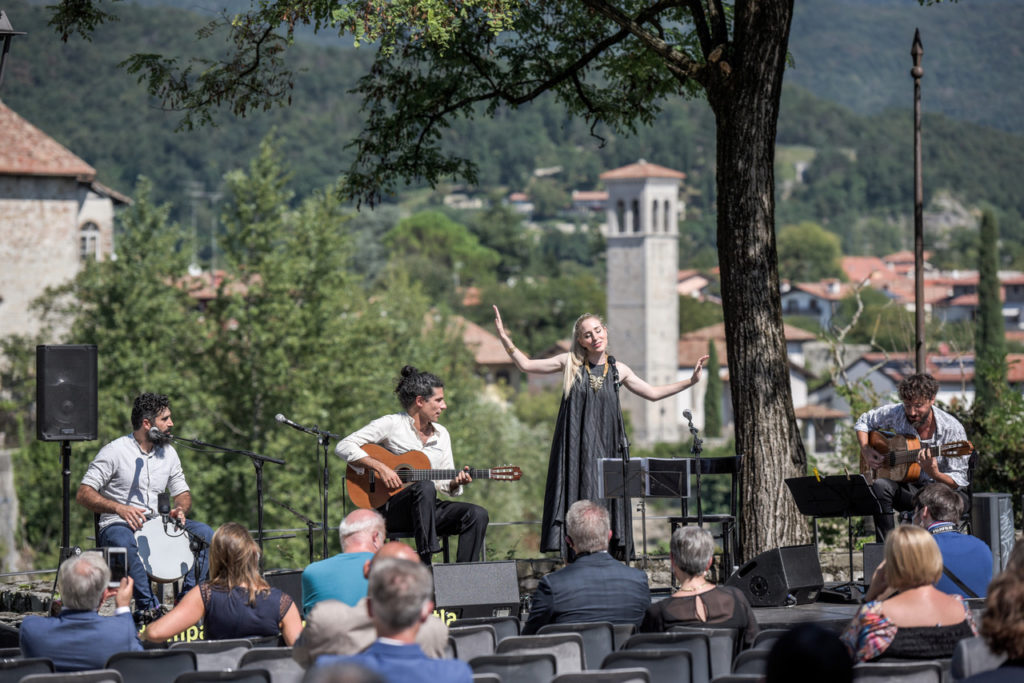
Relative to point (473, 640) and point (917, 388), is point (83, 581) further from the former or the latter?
point (917, 388)

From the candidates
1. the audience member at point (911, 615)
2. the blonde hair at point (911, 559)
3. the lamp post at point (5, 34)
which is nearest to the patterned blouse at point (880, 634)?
the audience member at point (911, 615)

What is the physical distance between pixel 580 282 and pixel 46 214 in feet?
233

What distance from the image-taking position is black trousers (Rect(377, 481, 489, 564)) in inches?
343

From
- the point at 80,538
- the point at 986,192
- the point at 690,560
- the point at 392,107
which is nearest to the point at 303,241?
the point at 80,538

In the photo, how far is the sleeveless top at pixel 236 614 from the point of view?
6371 millimetres

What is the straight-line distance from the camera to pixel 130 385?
117 feet

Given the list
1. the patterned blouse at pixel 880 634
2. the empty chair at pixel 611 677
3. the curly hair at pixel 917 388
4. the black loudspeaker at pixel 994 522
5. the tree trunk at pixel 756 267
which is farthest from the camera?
the tree trunk at pixel 756 267

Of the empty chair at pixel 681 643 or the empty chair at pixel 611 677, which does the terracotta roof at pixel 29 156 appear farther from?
the empty chair at pixel 611 677

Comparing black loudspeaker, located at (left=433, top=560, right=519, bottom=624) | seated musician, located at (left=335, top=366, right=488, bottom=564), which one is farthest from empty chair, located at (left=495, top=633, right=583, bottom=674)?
seated musician, located at (left=335, top=366, right=488, bottom=564)

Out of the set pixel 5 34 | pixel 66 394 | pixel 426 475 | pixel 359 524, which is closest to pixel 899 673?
pixel 359 524

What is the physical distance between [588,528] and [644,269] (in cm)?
8881

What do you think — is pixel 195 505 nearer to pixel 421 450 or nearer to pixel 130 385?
pixel 130 385

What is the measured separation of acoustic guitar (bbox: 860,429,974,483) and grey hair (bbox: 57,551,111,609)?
519cm

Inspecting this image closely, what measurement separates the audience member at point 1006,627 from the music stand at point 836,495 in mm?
3947
